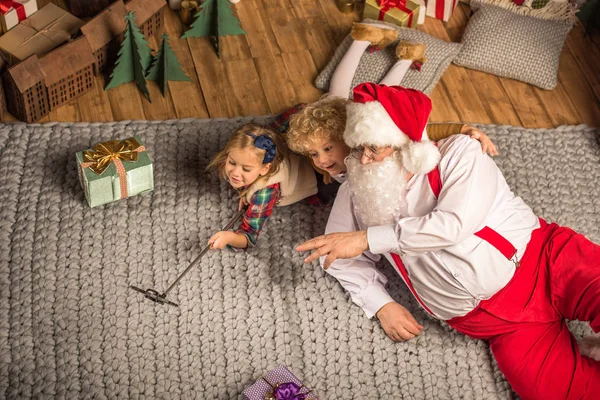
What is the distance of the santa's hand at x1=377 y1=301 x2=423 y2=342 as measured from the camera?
1.89 metres

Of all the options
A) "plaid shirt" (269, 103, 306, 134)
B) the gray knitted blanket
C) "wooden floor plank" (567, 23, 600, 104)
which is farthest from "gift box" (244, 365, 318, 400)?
"wooden floor plank" (567, 23, 600, 104)

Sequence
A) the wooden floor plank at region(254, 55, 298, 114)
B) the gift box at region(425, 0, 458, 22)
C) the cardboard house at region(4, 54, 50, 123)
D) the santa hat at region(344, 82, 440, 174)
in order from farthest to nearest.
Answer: the gift box at region(425, 0, 458, 22), the wooden floor plank at region(254, 55, 298, 114), the cardboard house at region(4, 54, 50, 123), the santa hat at region(344, 82, 440, 174)

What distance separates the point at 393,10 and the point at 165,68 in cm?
78

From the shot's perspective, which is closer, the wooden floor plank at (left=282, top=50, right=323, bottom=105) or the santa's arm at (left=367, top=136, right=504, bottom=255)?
the santa's arm at (left=367, top=136, right=504, bottom=255)

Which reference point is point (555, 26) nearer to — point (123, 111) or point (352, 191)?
point (352, 191)

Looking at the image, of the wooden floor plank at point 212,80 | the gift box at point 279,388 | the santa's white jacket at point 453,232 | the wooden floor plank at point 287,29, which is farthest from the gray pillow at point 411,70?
the gift box at point 279,388

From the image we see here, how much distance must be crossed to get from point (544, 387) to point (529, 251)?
12.2 inches

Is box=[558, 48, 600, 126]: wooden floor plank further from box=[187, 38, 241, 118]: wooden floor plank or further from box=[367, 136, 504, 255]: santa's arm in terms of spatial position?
box=[187, 38, 241, 118]: wooden floor plank

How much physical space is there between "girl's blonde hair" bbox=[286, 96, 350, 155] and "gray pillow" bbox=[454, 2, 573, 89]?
0.89m

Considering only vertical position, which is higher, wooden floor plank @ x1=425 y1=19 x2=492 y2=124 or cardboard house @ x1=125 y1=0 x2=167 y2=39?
cardboard house @ x1=125 y1=0 x2=167 y2=39

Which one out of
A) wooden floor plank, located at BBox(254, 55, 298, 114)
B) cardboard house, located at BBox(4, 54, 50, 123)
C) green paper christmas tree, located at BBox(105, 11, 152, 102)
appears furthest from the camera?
wooden floor plank, located at BBox(254, 55, 298, 114)

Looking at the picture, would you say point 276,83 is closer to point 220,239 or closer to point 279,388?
point 220,239

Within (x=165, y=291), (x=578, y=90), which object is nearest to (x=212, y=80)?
(x=165, y=291)

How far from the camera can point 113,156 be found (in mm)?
1953
